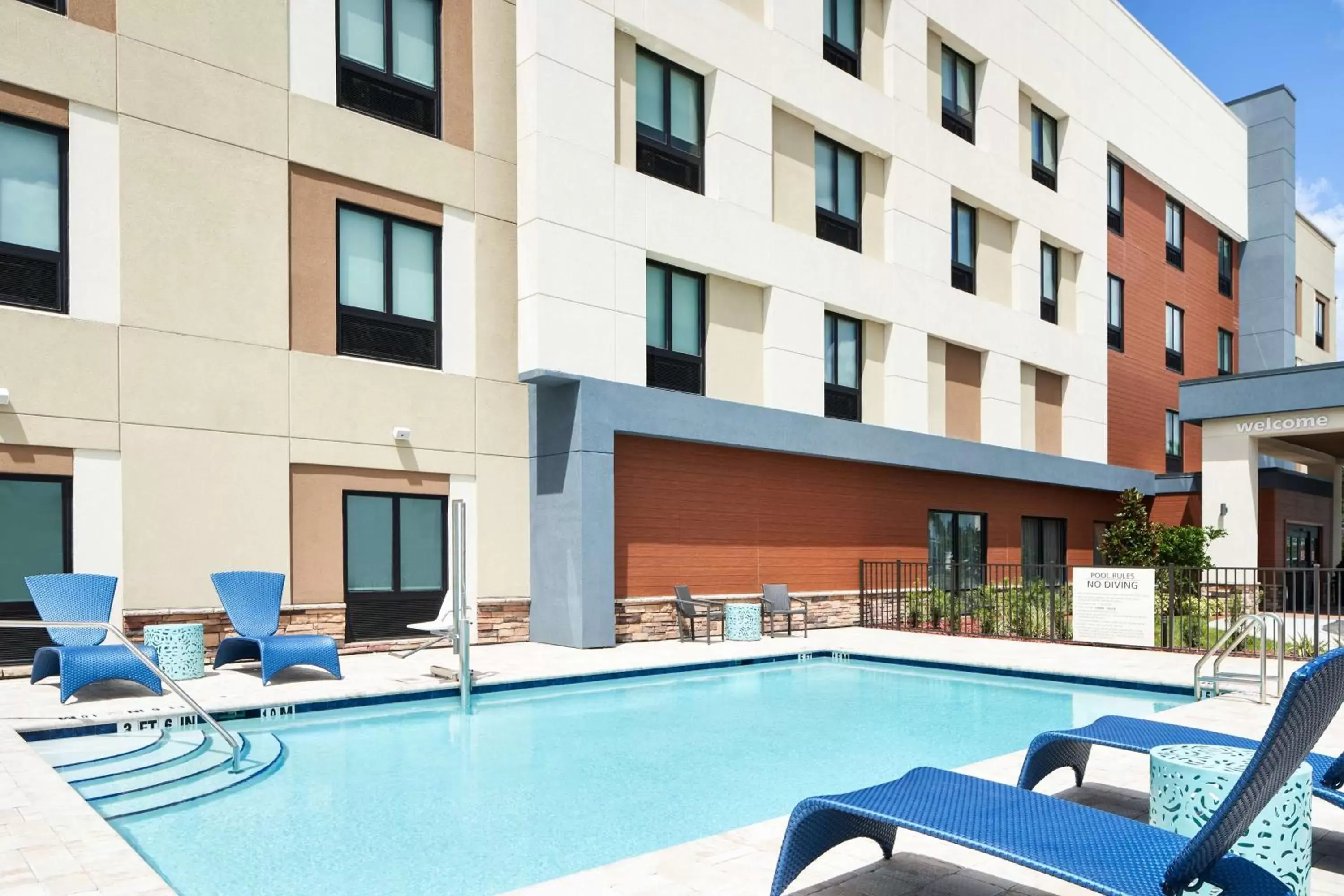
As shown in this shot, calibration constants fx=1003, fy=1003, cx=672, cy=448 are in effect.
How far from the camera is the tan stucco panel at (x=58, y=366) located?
395 inches

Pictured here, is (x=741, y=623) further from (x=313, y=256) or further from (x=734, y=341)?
(x=313, y=256)

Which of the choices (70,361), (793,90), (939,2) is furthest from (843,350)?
(70,361)

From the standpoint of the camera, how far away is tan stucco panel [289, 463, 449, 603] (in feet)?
39.7

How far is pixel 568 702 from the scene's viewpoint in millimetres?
10211

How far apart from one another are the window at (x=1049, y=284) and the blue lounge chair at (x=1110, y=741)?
1919cm

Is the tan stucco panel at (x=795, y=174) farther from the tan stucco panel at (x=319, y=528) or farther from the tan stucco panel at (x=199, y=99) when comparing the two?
the tan stucco panel at (x=319, y=528)

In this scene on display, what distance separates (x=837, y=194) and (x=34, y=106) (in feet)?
40.6

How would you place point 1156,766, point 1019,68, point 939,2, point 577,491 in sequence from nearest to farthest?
1. point 1156,766
2. point 577,491
3. point 939,2
4. point 1019,68

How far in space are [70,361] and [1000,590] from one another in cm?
1414

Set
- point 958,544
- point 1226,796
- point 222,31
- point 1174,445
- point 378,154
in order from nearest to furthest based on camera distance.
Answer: point 1226,796 < point 222,31 < point 378,154 < point 958,544 < point 1174,445

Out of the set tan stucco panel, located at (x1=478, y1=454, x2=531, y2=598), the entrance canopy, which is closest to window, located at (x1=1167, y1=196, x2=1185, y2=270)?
the entrance canopy

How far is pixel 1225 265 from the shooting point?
104 feet

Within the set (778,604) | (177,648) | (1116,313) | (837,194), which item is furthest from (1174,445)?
(177,648)

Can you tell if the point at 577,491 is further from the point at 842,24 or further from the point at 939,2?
the point at 939,2
